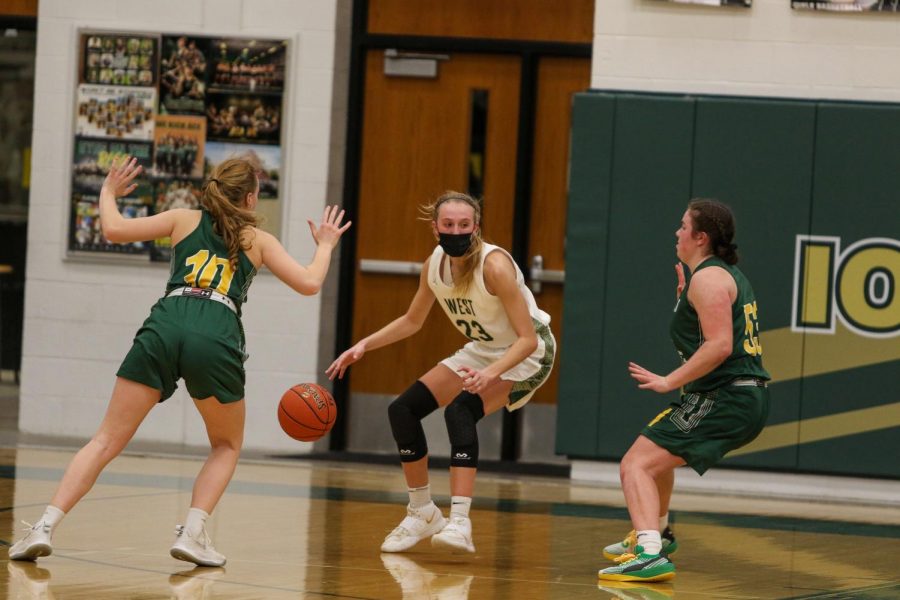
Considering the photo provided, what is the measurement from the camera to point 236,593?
197 inches

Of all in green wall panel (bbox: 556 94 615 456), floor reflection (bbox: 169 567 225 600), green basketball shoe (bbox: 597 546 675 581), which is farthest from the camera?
green wall panel (bbox: 556 94 615 456)

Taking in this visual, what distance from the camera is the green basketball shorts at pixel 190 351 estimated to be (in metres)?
5.38

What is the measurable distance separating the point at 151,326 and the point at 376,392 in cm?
490

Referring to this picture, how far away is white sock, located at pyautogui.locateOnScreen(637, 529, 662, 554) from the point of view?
560 centimetres

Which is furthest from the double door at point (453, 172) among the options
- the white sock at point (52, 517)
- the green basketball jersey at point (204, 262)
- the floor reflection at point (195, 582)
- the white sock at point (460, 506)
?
the white sock at point (52, 517)

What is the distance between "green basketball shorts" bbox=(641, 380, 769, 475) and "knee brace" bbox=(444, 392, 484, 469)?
2.50ft

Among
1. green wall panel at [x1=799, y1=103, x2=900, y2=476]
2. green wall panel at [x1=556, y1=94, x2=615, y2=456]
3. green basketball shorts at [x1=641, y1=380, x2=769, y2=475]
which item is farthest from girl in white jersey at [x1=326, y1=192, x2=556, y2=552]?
green wall panel at [x1=799, y1=103, x2=900, y2=476]

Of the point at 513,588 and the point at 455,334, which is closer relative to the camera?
the point at 513,588

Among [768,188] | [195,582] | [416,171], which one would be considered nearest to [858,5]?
[768,188]

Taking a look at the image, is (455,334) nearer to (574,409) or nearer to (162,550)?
(574,409)

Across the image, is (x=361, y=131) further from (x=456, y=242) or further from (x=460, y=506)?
(x=460, y=506)

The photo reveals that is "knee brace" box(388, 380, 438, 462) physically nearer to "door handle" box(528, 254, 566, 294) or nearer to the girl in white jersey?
the girl in white jersey

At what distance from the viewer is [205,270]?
5.49 meters

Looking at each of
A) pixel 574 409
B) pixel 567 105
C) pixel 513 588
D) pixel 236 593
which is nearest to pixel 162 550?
pixel 236 593
